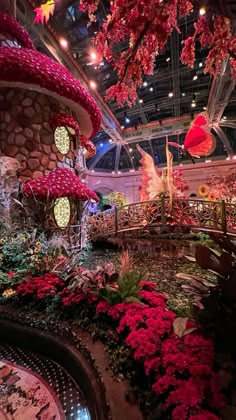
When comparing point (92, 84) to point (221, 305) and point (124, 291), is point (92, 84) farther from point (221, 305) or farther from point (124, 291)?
point (221, 305)

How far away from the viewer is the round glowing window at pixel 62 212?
16.1 feet

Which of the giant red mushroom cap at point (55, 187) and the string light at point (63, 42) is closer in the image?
the giant red mushroom cap at point (55, 187)

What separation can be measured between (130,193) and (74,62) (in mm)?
11548

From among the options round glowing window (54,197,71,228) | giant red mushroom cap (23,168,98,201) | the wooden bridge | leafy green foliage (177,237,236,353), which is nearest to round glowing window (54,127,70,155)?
giant red mushroom cap (23,168,98,201)

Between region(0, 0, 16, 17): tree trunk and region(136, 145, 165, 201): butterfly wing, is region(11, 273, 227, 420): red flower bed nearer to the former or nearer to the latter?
region(136, 145, 165, 201): butterfly wing

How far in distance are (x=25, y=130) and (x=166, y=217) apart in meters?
4.67

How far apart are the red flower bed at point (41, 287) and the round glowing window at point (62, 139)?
11.2ft

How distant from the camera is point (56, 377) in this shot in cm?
185

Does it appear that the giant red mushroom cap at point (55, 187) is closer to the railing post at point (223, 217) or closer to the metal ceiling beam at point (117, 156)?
the railing post at point (223, 217)

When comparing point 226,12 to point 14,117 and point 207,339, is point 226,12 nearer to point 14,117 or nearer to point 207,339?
point 207,339

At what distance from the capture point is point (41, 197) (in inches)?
170

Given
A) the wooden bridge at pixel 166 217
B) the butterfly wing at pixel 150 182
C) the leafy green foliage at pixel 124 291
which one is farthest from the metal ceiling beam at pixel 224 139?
the leafy green foliage at pixel 124 291

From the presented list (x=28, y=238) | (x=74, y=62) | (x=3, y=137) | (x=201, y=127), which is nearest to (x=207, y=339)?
(x=28, y=238)

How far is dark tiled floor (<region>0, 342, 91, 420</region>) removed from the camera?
153cm
